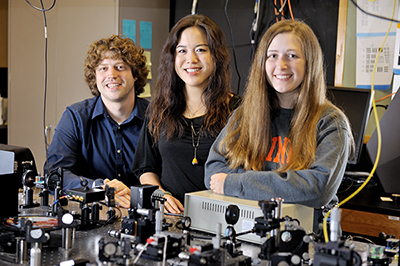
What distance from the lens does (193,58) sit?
82.2 inches

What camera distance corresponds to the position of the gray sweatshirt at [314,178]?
1.44 metres

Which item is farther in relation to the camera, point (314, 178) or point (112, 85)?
point (112, 85)

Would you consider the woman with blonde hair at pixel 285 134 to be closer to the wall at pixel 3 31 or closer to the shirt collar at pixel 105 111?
the shirt collar at pixel 105 111

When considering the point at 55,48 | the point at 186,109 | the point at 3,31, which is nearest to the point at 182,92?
the point at 186,109

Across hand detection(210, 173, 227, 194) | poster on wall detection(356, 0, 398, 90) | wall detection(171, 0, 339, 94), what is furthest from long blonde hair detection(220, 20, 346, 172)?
wall detection(171, 0, 339, 94)

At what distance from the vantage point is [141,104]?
2.63 m

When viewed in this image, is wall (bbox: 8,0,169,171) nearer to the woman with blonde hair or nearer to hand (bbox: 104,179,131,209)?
hand (bbox: 104,179,131,209)

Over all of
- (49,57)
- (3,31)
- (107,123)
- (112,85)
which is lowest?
(107,123)

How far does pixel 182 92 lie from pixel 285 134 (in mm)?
706

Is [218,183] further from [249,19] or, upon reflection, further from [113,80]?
[249,19]

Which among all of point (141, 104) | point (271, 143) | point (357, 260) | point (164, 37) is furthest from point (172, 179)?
point (164, 37)

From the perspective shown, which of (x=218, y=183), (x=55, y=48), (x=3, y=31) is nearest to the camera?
(x=218, y=183)

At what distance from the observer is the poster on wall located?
2805mm

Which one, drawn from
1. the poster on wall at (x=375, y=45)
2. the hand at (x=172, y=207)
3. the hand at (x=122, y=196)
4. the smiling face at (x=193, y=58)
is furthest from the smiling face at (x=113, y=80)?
the poster on wall at (x=375, y=45)
